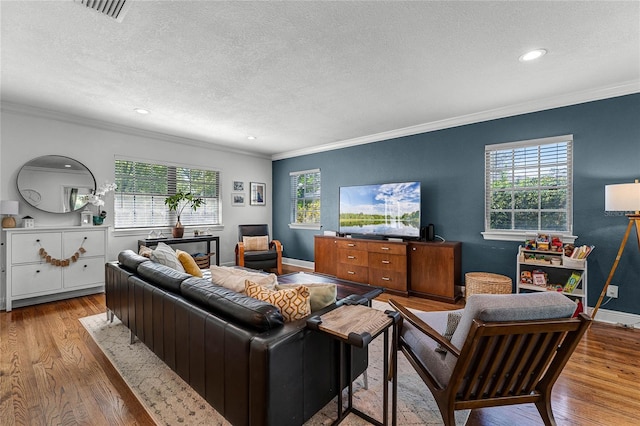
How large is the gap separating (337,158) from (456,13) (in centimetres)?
374

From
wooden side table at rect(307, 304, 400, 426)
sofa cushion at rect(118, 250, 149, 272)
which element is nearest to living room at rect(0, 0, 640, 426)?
sofa cushion at rect(118, 250, 149, 272)

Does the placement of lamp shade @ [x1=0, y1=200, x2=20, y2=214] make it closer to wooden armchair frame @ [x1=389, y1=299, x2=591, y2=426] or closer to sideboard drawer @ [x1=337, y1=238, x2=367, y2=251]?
sideboard drawer @ [x1=337, y1=238, x2=367, y2=251]

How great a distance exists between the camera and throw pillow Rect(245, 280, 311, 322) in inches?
60.1

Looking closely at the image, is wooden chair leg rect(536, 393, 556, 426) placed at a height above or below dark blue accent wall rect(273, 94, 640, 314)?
below

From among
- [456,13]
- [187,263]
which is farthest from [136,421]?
[456,13]

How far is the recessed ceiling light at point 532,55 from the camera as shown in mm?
2330

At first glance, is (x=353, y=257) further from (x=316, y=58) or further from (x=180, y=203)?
(x=180, y=203)

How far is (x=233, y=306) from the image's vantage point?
1476 millimetres

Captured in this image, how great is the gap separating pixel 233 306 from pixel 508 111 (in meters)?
4.02

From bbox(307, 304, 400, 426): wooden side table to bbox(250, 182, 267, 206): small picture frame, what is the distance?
5102mm

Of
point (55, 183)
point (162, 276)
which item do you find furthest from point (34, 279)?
point (162, 276)

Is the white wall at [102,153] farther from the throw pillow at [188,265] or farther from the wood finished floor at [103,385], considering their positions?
the throw pillow at [188,265]

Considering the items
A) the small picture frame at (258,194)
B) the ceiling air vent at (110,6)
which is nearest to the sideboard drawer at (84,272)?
the small picture frame at (258,194)

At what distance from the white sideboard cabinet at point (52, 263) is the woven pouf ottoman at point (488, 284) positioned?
497 centimetres
